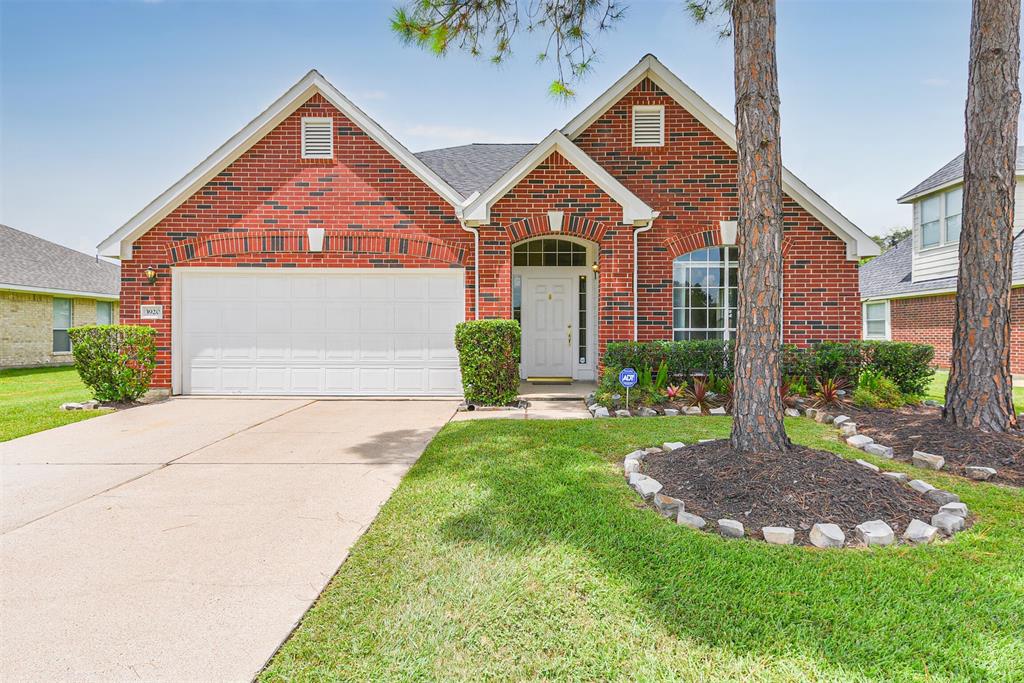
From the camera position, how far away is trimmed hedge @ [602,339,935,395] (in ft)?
28.5

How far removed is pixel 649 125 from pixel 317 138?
6474 mm

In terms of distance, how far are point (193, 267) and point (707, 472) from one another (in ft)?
32.8

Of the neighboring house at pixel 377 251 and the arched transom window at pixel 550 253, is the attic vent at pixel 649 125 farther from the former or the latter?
the arched transom window at pixel 550 253

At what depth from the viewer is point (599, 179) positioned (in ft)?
31.3

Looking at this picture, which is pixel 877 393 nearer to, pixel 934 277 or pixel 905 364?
pixel 905 364

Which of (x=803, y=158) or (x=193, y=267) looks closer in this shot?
(x=193, y=267)

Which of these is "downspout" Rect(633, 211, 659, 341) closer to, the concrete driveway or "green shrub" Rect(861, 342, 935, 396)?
"green shrub" Rect(861, 342, 935, 396)

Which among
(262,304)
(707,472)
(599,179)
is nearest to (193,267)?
(262,304)

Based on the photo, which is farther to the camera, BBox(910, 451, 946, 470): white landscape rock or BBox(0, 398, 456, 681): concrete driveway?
BBox(910, 451, 946, 470): white landscape rock

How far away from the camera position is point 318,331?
1030cm

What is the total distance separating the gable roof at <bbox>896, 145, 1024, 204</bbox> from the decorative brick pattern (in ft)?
10.7

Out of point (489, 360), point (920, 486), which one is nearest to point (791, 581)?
point (920, 486)

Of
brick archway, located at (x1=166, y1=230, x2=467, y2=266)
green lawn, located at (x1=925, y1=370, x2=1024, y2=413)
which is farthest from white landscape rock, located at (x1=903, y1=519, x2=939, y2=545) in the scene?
brick archway, located at (x1=166, y1=230, x2=467, y2=266)

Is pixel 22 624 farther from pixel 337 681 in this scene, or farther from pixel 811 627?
pixel 811 627
